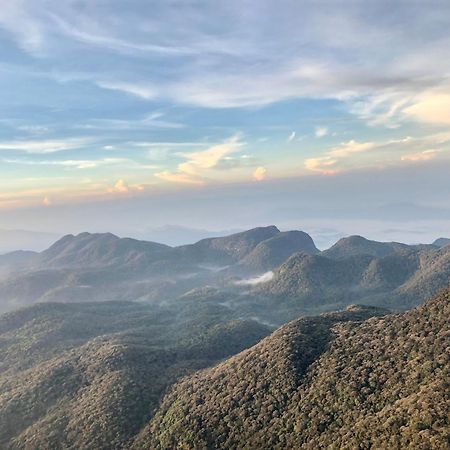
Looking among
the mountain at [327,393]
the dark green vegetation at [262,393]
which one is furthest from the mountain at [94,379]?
the mountain at [327,393]

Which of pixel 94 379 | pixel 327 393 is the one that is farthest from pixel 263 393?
pixel 94 379

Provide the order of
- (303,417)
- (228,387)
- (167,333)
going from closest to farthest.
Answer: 1. (303,417)
2. (228,387)
3. (167,333)

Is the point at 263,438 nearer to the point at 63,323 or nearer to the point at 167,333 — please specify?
the point at 167,333

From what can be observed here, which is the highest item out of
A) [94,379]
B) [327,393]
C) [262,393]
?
[327,393]

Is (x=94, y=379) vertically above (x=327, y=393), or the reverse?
(x=327, y=393)

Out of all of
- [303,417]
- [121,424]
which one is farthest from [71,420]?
[303,417]

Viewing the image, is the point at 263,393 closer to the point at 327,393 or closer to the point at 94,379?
the point at 327,393

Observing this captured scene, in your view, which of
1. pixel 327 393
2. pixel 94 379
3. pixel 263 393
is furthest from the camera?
pixel 94 379
